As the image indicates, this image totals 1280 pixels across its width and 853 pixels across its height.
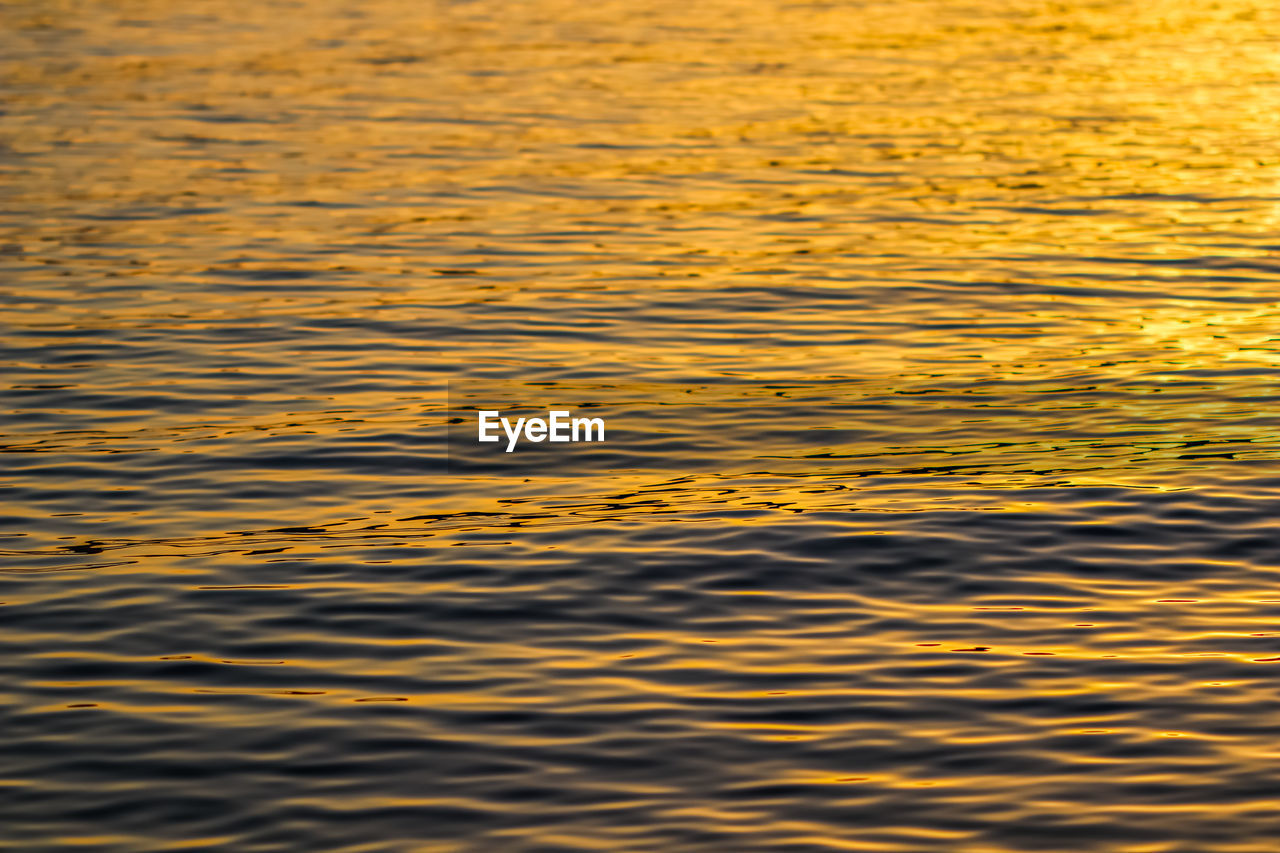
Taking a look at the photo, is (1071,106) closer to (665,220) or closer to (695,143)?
(695,143)

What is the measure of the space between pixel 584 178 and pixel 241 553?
16.6 meters

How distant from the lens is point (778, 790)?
11055mm

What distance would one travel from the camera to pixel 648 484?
17.0m

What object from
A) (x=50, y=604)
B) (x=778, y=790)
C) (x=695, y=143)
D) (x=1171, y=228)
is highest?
(x=695, y=143)

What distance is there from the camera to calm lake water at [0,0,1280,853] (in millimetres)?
11242

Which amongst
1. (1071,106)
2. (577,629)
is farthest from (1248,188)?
(577,629)

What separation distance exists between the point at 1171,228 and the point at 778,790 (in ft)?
61.4

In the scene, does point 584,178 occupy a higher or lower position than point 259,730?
higher

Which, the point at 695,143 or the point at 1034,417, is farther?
the point at 695,143

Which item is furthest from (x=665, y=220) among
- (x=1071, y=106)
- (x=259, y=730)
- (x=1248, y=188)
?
(x=259, y=730)

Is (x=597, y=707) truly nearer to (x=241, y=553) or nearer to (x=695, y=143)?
(x=241, y=553)

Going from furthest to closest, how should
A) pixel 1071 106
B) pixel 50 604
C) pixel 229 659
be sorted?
pixel 1071 106
pixel 50 604
pixel 229 659

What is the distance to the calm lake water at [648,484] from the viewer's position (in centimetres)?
1124

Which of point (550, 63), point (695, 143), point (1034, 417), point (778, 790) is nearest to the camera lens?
point (778, 790)
